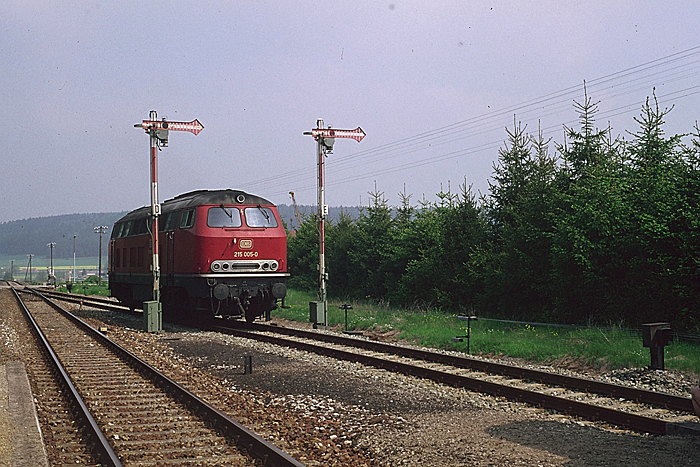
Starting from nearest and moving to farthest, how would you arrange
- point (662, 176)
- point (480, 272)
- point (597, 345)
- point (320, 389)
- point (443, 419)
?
1. point (443, 419)
2. point (320, 389)
3. point (597, 345)
4. point (662, 176)
5. point (480, 272)

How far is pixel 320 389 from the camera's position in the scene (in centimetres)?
1054

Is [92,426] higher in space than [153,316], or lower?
lower

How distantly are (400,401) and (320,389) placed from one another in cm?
152

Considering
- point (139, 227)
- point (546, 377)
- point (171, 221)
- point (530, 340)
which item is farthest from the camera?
point (139, 227)

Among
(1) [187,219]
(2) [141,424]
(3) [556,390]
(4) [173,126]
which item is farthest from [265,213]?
(2) [141,424]

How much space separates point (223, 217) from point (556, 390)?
11.8 metres

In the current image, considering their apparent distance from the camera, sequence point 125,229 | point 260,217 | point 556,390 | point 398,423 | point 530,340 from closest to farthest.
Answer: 1. point 398,423
2. point 556,390
3. point 530,340
4. point 260,217
5. point 125,229

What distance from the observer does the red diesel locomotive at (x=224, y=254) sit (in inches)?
748

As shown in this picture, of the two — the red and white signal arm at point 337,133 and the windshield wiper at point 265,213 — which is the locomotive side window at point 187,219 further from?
the red and white signal arm at point 337,133

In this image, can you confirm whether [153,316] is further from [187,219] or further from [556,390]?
[556,390]

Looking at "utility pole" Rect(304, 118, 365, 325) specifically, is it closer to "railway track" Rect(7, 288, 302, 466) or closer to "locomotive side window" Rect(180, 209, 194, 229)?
"locomotive side window" Rect(180, 209, 194, 229)

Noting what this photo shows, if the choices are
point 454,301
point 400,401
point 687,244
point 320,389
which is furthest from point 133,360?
point 454,301

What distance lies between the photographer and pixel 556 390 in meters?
10.0

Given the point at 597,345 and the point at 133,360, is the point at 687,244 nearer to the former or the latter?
the point at 597,345
